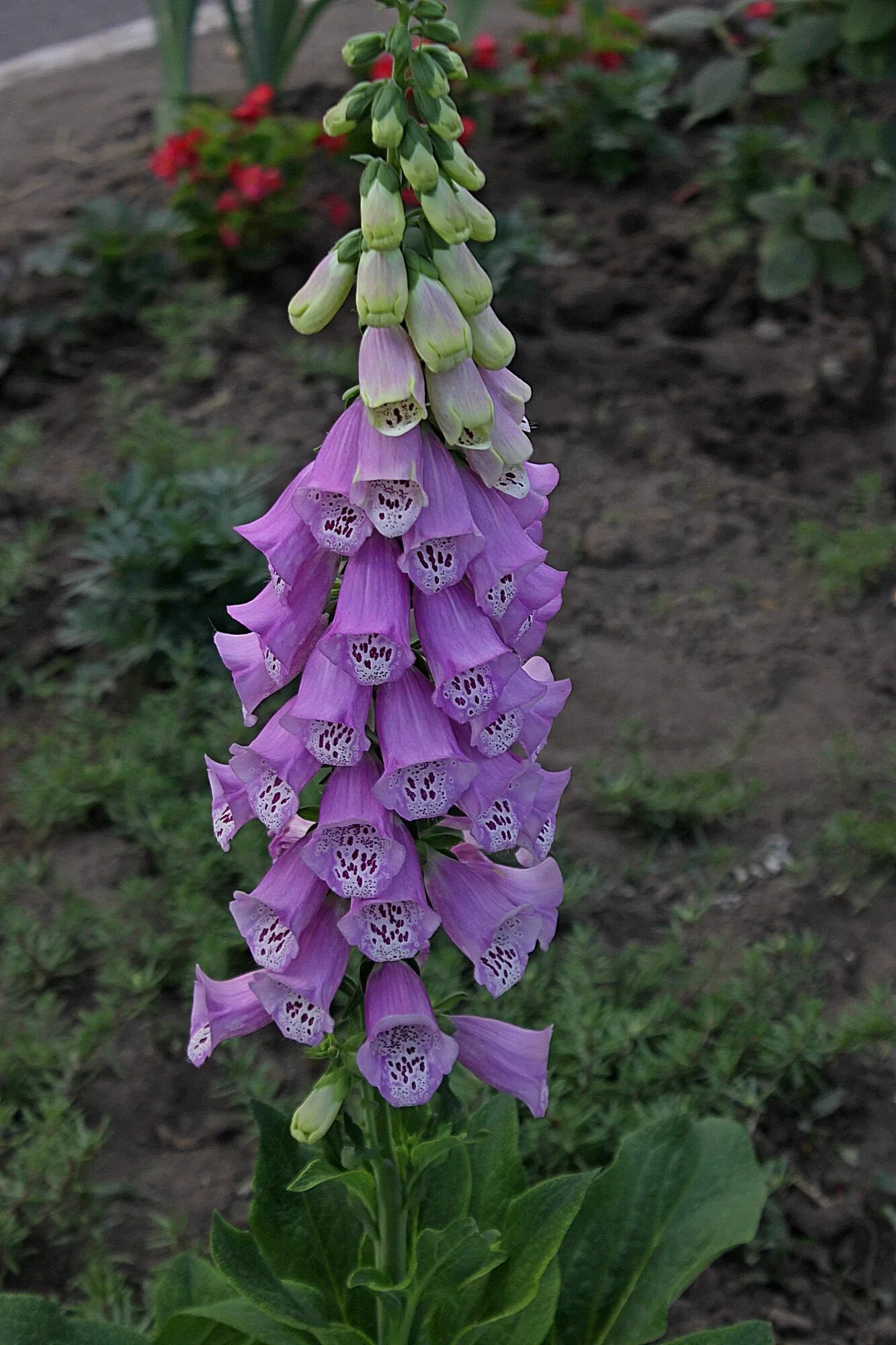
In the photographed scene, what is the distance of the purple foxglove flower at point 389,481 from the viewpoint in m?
1.57

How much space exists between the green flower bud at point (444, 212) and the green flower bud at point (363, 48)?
20 centimetres

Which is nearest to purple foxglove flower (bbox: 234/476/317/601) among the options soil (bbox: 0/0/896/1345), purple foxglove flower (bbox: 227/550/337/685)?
purple foxglove flower (bbox: 227/550/337/685)

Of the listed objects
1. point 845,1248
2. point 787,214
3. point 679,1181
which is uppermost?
point 787,214

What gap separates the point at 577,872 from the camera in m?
3.42

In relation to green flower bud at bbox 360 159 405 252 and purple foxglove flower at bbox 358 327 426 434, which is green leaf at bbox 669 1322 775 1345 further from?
green flower bud at bbox 360 159 405 252

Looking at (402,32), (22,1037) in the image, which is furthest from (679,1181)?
(402,32)

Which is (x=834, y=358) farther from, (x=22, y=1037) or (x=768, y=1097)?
(x=22, y=1037)

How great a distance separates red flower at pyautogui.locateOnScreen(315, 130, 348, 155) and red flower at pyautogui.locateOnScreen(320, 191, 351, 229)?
0.20 metres

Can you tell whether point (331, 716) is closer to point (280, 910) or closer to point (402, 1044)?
point (280, 910)

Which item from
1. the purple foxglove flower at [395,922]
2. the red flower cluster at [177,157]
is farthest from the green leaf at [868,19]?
the purple foxglove flower at [395,922]

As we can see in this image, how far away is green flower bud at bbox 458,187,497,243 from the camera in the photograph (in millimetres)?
1614

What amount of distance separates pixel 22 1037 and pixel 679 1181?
155cm

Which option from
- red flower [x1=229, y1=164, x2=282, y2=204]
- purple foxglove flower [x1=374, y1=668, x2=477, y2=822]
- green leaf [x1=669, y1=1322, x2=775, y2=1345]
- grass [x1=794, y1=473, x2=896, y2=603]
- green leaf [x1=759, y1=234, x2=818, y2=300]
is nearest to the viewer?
purple foxglove flower [x1=374, y1=668, x2=477, y2=822]

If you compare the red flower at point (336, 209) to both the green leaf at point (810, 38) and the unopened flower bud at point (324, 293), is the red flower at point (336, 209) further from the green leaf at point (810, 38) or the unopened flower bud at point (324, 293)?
the unopened flower bud at point (324, 293)
